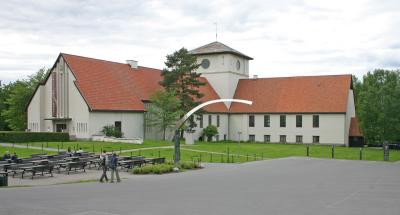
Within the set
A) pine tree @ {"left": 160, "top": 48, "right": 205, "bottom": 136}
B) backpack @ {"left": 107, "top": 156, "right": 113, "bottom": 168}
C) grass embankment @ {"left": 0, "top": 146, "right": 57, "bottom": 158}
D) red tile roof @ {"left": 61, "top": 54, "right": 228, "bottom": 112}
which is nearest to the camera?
backpack @ {"left": 107, "top": 156, "right": 113, "bottom": 168}

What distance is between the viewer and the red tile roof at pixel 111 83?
173 feet

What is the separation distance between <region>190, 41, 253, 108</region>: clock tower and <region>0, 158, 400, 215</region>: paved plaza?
42.4m

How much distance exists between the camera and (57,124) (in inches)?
2159

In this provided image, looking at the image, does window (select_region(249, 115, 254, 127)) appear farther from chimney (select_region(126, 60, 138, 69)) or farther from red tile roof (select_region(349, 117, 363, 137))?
chimney (select_region(126, 60, 138, 69))

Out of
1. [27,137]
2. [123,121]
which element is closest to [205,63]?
[123,121]

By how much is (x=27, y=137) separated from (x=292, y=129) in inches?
1366

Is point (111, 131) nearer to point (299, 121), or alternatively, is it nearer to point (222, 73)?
point (222, 73)

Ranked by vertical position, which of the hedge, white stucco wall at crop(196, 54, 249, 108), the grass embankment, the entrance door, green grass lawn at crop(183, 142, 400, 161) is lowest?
green grass lawn at crop(183, 142, 400, 161)

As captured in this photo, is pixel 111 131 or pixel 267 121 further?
pixel 267 121

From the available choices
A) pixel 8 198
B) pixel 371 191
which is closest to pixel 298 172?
pixel 371 191

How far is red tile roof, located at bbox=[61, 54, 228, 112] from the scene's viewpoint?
52625 mm

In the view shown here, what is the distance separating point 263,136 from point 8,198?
175ft

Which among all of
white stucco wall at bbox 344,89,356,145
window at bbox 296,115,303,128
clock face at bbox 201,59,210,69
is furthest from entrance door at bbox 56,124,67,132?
white stucco wall at bbox 344,89,356,145

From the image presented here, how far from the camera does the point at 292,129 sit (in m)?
66.2
